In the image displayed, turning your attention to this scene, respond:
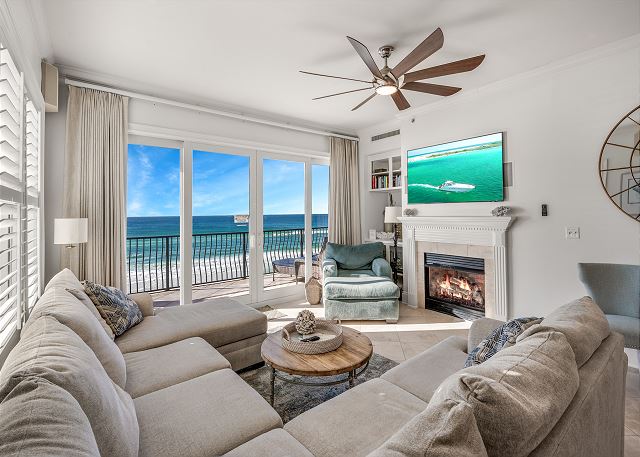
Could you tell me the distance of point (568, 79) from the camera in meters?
3.00

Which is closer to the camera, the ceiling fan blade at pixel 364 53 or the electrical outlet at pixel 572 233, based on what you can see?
the ceiling fan blade at pixel 364 53

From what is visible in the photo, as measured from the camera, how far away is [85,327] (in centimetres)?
142

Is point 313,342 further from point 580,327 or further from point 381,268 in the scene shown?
point 381,268

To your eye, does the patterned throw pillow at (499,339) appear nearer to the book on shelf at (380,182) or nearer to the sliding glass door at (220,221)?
the sliding glass door at (220,221)

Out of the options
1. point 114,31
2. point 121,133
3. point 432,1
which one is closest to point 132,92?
point 121,133

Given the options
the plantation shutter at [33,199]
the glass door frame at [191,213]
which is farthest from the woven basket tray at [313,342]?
the glass door frame at [191,213]

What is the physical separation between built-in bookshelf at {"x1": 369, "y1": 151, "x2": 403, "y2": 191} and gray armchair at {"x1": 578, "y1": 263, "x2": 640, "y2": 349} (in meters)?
2.53

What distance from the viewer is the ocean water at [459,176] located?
3.57m

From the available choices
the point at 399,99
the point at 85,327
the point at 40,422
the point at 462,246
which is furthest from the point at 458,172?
the point at 40,422

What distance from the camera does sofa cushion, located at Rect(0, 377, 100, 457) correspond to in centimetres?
60

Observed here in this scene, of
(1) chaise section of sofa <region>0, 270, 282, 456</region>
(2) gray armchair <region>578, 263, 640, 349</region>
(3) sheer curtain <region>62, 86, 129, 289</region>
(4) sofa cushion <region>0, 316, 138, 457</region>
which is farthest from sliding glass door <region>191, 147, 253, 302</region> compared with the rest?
(2) gray armchair <region>578, 263, 640, 349</region>

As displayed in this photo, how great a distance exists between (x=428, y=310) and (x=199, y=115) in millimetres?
3990

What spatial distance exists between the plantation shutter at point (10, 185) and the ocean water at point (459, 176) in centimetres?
401

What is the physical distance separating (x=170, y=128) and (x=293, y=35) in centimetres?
200
